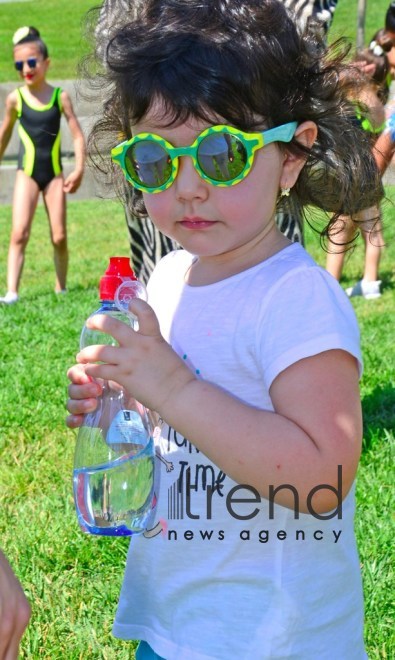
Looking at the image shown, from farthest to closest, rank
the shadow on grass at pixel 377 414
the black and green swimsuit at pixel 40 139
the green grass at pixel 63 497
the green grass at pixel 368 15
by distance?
the green grass at pixel 368 15
the black and green swimsuit at pixel 40 139
the shadow on grass at pixel 377 414
the green grass at pixel 63 497

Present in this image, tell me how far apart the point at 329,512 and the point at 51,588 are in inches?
61.6

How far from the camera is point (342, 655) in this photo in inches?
74.6

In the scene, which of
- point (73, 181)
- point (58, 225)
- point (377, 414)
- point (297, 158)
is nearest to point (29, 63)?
point (73, 181)

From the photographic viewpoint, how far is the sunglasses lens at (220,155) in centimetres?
175

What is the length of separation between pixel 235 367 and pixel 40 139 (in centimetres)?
753

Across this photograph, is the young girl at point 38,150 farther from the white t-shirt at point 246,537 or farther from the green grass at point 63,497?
the white t-shirt at point 246,537

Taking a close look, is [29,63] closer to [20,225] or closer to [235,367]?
[20,225]

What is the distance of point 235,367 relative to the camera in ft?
6.00

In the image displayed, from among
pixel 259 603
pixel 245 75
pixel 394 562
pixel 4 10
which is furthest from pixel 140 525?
pixel 4 10

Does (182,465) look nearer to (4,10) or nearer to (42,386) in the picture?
(42,386)

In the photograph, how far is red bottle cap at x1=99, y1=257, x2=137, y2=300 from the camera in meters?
1.94

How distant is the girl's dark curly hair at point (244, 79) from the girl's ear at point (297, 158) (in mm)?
16

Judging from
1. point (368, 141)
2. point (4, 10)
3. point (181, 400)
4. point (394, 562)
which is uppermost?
point (4, 10)

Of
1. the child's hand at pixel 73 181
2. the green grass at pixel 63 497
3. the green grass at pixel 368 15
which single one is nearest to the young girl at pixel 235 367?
the green grass at pixel 63 497
